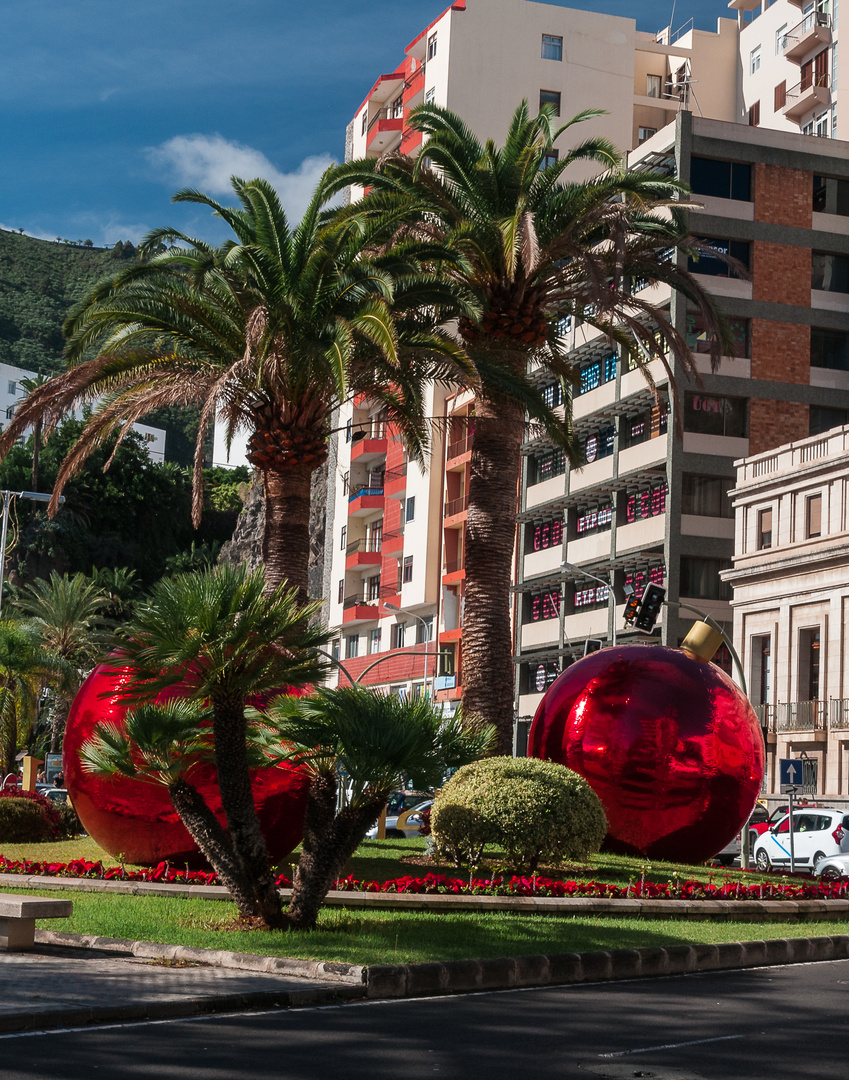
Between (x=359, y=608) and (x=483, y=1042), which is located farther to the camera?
(x=359, y=608)

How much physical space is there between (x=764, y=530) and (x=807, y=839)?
19.4 meters

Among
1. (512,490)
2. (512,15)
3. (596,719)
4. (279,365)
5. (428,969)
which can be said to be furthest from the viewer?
(512,15)

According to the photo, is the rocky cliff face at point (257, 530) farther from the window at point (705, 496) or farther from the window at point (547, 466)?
the window at point (705, 496)

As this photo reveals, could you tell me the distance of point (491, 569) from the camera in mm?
22547

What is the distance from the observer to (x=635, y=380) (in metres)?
55.3

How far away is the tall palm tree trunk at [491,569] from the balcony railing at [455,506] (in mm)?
41486

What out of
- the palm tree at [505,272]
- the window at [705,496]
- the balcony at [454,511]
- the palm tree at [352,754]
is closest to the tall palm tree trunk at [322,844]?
the palm tree at [352,754]

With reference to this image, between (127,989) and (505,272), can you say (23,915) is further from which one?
(505,272)

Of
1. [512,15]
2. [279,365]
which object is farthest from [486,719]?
[512,15]

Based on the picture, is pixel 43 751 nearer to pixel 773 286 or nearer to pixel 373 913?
pixel 773 286

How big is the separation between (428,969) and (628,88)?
2576 inches

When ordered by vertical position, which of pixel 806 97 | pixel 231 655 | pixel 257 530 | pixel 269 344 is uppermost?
pixel 806 97

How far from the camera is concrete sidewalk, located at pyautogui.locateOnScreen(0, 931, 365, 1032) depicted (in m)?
8.75

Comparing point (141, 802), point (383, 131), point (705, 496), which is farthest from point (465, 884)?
point (383, 131)
